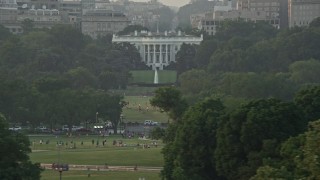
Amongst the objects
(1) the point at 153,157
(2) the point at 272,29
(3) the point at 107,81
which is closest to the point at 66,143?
(1) the point at 153,157

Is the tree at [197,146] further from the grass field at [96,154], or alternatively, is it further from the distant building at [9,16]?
the distant building at [9,16]

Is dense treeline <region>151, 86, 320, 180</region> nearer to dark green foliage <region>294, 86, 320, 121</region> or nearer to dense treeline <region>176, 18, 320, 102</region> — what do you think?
dark green foliage <region>294, 86, 320, 121</region>

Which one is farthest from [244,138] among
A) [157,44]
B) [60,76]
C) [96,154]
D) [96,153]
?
[157,44]

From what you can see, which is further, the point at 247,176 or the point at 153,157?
the point at 153,157

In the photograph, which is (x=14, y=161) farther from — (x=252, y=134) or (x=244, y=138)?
(x=252, y=134)

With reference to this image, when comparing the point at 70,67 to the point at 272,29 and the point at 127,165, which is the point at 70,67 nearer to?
the point at 272,29

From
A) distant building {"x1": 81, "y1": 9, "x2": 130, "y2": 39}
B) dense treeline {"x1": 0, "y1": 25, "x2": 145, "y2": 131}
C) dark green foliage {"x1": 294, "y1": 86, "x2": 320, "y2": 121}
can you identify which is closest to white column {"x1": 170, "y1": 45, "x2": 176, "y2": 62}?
dense treeline {"x1": 0, "y1": 25, "x2": 145, "y2": 131}
